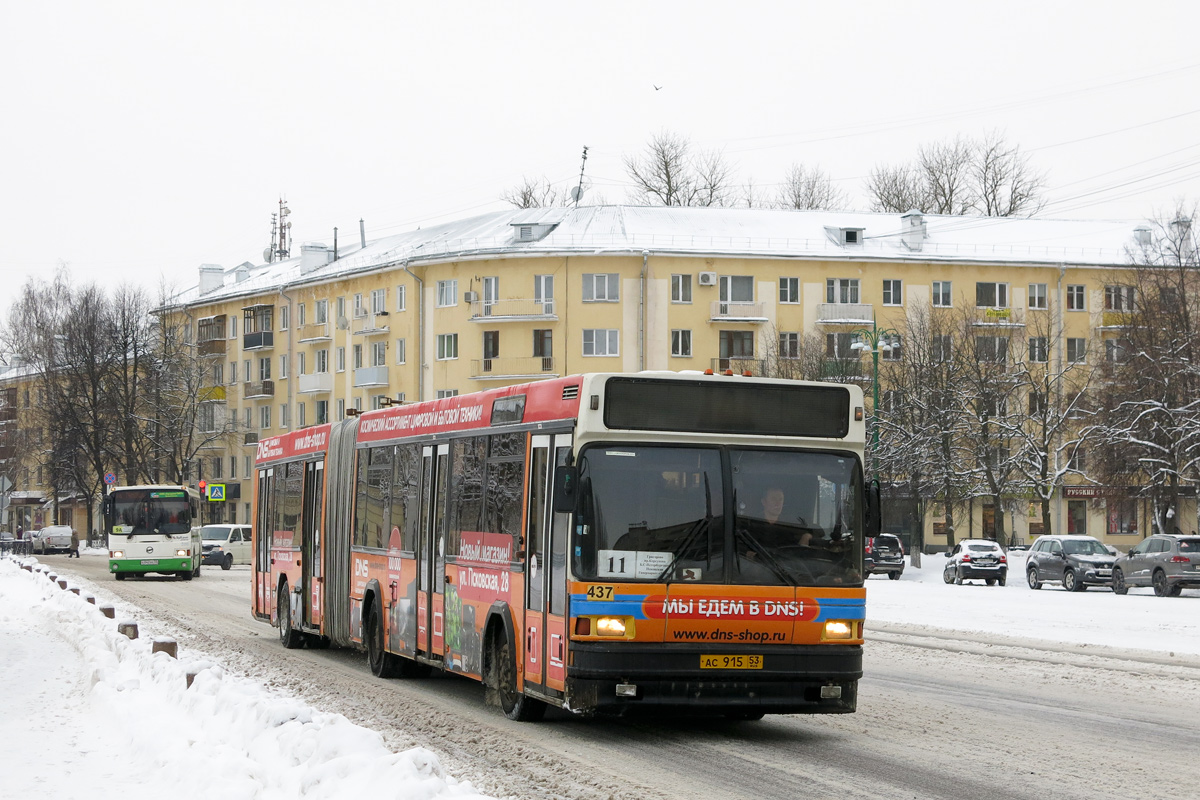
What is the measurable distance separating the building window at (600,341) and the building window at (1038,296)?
20.5 m

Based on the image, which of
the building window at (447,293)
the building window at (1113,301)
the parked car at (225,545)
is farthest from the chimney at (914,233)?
the parked car at (225,545)

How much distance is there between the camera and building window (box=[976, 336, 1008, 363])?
6425 cm

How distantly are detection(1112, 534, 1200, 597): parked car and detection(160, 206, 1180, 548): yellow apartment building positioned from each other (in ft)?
106

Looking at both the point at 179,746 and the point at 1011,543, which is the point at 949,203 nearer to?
the point at 1011,543

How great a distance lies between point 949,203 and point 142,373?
43751 mm

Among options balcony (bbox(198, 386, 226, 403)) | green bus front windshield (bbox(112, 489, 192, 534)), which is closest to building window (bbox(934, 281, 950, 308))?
balcony (bbox(198, 386, 226, 403))

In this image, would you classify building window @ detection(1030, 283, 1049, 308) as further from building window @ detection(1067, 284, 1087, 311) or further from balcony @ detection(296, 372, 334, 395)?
balcony @ detection(296, 372, 334, 395)

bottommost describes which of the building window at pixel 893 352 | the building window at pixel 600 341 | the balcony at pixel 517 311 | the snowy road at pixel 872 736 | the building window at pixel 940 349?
the snowy road at pixel 872 736

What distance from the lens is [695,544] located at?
11656 millimetres

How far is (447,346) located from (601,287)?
8.44 meters

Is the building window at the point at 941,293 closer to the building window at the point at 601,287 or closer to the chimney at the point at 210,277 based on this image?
the building window at the point at 601,287

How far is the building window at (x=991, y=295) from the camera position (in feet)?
257

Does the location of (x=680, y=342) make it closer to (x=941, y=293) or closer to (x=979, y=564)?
(x=941, y=293)

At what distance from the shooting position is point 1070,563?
141 ft
